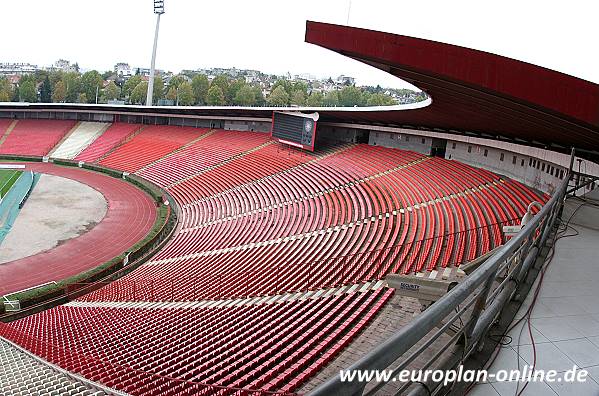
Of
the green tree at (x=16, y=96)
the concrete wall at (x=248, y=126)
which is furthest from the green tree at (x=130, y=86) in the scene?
the concrete wall at (x=248, y=126)

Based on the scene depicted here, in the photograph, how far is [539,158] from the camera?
17453 millimetres

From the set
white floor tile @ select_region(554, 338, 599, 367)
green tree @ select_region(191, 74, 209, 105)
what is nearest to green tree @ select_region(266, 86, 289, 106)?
green tree @ select_region(191, 74, 209, 105)

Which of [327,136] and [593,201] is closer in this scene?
[593,201]

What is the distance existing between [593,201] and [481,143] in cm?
1438

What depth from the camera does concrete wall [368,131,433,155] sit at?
27328 mm

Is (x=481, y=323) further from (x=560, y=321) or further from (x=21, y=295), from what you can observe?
(x=21, y=295)

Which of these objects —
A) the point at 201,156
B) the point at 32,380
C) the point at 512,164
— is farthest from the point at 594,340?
the point at 201,156

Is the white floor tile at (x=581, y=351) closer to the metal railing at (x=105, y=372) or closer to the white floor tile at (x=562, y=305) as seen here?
the white floor tile at (x=562, y=305)

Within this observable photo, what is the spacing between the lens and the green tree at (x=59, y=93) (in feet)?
267

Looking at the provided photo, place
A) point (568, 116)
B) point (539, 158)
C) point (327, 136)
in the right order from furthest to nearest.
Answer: point (327, 136) → point (539, 158) → point (568, 116)

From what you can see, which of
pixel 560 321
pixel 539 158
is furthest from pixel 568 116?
pixel 539 158

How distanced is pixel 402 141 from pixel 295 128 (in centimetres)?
762

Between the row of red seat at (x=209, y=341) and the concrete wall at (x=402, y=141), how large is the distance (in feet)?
58.6

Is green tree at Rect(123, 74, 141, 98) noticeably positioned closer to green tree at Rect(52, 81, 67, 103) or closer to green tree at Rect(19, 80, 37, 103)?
green tree at Rect(52, 81, 67, 103)
